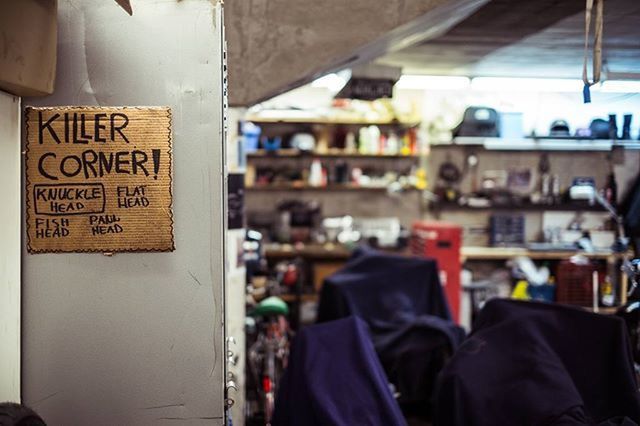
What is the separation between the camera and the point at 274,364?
182 inches

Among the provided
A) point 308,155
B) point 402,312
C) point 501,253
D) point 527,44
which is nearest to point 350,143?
point 308,155

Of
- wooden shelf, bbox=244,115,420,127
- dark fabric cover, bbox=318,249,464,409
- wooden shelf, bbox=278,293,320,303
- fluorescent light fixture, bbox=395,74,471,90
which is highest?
fluorescent light fixture, bbox=395,74,471,90

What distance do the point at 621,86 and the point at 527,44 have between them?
2.03 m

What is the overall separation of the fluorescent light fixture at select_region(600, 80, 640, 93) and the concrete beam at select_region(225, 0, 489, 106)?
595 mm

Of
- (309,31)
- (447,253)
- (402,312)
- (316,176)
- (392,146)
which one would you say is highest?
(309,31)

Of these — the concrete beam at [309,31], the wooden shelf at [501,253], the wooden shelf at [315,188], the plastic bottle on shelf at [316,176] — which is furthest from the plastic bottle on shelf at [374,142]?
the concrete beam at [309,31]

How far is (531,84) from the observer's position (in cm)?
495

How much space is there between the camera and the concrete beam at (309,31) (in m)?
2.65

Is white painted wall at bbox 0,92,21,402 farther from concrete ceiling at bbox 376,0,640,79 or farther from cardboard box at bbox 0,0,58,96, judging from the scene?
concrete ceiling at bbox 376,0,640,79

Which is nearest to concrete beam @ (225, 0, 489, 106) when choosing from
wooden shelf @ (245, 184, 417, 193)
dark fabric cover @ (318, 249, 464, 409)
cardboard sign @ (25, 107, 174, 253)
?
cardboard sign @ (25, 107, 174, 253)

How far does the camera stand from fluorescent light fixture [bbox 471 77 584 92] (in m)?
3.37

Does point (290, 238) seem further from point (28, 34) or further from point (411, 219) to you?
point (28, 34)

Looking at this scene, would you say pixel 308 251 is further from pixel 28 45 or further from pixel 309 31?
pixel 28 45

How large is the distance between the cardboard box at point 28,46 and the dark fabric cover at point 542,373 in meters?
1.68
